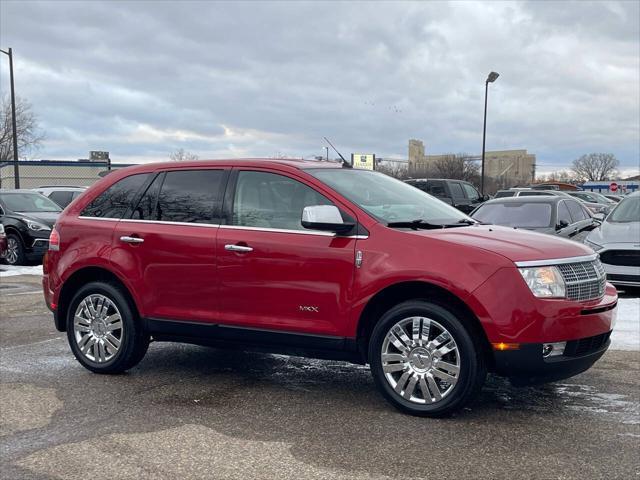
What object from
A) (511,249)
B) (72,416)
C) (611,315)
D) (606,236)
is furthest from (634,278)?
(72,416)

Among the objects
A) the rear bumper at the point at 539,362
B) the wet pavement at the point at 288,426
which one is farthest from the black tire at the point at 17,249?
the rear bumper at the point at 539,362

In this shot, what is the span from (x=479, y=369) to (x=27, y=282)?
9983 mm

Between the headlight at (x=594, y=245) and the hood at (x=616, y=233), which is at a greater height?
the hood at (x=616, y=233)

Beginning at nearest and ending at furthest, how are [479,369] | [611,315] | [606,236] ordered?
[479,369], [611,315], [606,236]

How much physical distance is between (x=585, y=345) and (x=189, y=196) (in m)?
3.22

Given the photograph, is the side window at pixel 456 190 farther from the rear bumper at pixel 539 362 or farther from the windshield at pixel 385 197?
the rear bumper at pixel 539 362

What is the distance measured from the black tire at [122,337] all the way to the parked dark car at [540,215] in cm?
675

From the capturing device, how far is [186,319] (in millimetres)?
5480

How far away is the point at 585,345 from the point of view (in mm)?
4574

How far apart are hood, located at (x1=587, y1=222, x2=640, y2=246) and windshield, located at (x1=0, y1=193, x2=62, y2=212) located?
1205 centimetres

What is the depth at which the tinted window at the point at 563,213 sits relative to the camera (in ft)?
36.3

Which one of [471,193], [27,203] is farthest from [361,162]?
[27,203]

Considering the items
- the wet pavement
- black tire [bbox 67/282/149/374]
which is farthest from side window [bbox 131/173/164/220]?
the wet pavement

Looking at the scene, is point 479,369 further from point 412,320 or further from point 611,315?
point 611,315
